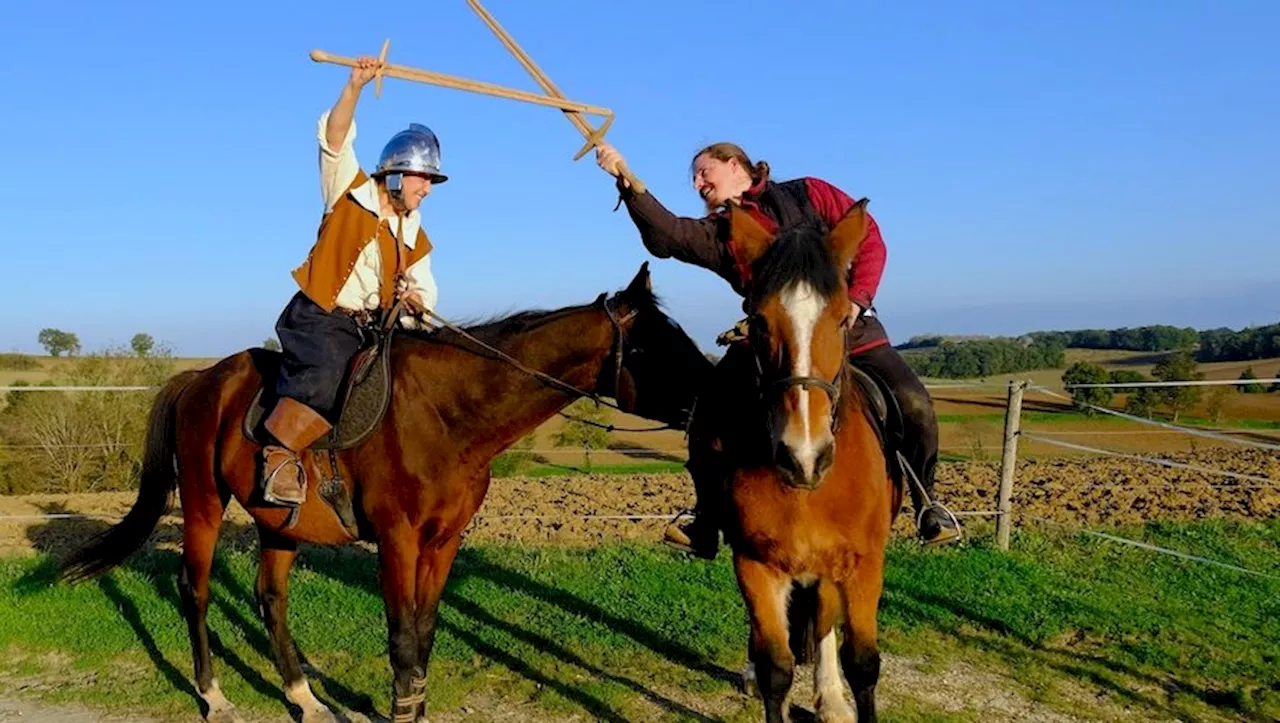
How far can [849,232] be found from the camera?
10.1ft

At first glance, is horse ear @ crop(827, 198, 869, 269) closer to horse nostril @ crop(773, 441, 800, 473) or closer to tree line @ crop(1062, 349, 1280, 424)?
horse nostril @ crop(773, 441, 800, 473)

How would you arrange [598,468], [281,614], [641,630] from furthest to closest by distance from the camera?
[598,468], [641,630], [281,614]

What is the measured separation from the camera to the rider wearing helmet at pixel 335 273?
4371mm

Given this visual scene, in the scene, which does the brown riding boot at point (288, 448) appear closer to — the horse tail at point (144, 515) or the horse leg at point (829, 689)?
the horse tail at point (144, 515)

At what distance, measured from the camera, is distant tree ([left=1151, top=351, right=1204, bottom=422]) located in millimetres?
19766

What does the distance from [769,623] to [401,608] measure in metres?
1.79

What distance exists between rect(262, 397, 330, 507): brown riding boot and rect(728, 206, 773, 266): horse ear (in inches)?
94.3

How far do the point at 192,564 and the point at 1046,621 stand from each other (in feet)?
17.7

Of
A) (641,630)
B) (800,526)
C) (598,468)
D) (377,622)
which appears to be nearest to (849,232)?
(800,526)

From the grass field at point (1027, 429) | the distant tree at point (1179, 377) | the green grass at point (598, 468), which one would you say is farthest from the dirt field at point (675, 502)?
the distant tree at point (1179, 377)

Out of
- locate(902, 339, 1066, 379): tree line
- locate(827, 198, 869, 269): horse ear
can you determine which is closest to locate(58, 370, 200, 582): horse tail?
locate(827, 198, 869, 269): horse ear

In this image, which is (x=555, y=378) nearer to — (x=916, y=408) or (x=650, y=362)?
(x=650, y=362)

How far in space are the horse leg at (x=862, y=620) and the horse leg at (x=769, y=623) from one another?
0.77 ft

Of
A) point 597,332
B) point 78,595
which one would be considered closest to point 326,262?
point 597,332
